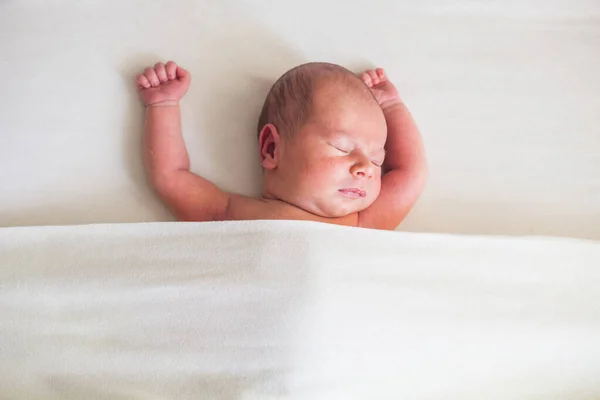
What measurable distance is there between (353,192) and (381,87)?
10.7 inches

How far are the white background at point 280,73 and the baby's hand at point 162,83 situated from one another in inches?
1.1

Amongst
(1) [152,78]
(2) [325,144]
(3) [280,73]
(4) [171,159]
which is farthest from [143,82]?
(2) [325,144]

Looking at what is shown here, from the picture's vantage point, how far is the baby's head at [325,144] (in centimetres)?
96

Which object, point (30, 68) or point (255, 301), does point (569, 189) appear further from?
point (30, 68)

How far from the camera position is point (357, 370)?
32.4 inches

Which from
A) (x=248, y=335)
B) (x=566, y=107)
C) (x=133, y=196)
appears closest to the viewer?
(x=248, y=335)

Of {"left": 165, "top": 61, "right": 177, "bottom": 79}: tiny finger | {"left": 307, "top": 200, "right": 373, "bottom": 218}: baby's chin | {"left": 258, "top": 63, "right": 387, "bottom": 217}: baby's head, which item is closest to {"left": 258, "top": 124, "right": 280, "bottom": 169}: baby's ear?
{"left": 258, "top": 63, "right": 387, "bottom": 217}: baby's head

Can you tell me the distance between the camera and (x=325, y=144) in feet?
3.15

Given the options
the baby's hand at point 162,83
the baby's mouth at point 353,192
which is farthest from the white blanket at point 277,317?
the baby's hand at point 162,83

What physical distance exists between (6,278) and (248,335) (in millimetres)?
378

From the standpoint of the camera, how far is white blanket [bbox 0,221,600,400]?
0.81m

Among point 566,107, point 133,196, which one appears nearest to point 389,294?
point 133,196

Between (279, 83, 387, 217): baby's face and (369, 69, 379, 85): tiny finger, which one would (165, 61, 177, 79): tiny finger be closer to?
(279, 83, 387, 217): baby's face

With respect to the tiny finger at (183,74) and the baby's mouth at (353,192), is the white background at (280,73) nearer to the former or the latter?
the tiny finger at (183,74)
